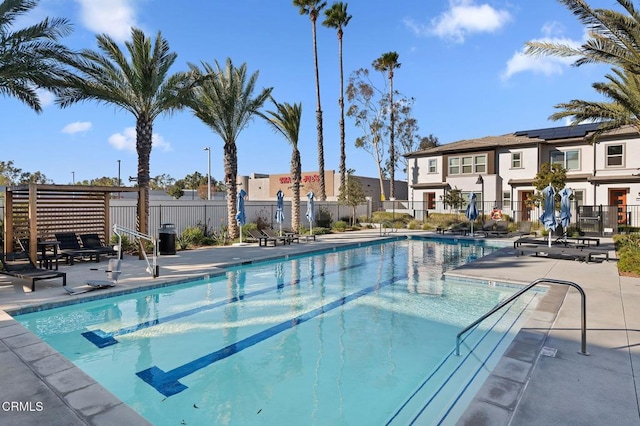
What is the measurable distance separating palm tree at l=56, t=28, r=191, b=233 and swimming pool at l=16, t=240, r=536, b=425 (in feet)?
23.6

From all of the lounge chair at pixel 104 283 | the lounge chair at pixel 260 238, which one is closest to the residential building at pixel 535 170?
the lounge chair at pixel 260 238

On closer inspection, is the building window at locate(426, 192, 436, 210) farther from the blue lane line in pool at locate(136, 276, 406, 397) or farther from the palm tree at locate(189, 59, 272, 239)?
→ the blue lane line in pool at locate(136, 276, 406, 397)

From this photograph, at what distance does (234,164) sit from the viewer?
66.2 feet

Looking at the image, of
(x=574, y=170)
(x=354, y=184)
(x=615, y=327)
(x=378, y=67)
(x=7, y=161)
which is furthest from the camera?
(x=7, y=161)

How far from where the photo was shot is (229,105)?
1920cm

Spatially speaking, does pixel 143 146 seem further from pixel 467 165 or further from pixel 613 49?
pixel 467 165

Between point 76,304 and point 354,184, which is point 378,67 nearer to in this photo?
point 354,184

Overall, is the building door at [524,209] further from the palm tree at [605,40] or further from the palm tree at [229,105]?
the palm tree at [229,105]

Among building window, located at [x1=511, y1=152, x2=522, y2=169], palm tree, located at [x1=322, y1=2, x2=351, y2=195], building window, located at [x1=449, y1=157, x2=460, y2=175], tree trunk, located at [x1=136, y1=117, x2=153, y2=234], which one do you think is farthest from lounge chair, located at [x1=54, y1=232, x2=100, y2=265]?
building window, located at [x1=511, y1=152, x2=522, y2=169]

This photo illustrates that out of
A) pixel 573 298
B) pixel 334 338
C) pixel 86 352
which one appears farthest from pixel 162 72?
pixel 573 298

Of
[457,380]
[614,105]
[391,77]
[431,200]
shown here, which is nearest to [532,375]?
[457,380]

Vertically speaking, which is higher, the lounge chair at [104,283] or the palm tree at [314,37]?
the palm tree at [314,37]

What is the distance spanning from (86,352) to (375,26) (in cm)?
2083

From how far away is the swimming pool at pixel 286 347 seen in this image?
4.73 meters
